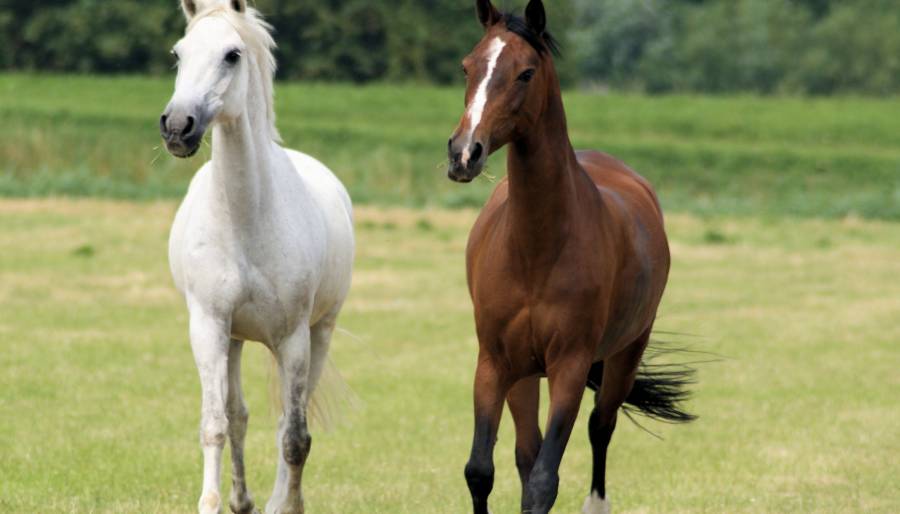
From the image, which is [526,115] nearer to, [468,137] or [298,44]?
[468,137]

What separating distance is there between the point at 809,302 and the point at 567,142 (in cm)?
1179

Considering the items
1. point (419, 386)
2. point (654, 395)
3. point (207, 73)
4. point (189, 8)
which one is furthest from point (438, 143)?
point (207, 73)

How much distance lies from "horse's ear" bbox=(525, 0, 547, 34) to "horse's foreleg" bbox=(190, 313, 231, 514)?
75.8 inches

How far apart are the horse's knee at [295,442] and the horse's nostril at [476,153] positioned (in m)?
2.27

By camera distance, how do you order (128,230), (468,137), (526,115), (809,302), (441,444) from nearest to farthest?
A: (468,137), (526,115), (441,444), (809,302), (128,230)

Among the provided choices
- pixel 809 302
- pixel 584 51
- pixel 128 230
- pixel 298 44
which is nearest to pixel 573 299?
pixel 809 302

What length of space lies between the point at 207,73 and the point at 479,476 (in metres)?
1.97

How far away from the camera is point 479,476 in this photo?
6.16m

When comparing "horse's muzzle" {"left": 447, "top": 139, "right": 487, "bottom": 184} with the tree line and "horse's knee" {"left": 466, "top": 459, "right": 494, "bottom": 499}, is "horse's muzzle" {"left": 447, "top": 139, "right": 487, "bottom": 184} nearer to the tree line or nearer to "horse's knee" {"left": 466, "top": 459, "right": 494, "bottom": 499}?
"horse's knee" {"left": 466, "top": 459, "right": 494, "bottom": 499}

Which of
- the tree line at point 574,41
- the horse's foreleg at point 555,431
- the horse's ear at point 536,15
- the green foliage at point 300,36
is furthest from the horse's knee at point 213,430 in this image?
the green foliage at point 300,36

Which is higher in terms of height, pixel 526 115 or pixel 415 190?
pixel 526 115

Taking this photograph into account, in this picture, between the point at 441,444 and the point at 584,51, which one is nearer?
the point at 441,444

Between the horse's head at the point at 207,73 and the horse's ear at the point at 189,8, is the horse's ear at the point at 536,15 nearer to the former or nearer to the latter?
the horse's head at the point at 207,73

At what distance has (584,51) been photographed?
205 ft
